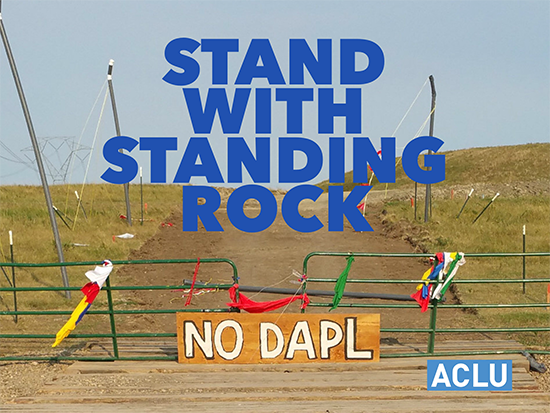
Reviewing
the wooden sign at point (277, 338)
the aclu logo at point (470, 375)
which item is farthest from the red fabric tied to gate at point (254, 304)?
the aclu logo at point (470, 375)

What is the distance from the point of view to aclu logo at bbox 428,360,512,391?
841cm

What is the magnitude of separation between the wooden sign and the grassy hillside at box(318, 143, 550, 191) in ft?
123

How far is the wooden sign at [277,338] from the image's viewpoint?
9008 millimetres

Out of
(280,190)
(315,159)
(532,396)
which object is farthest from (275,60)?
(280,190)

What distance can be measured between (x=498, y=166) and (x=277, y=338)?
46812 millimetres

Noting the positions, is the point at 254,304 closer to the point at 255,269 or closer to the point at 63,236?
the point at 255,269

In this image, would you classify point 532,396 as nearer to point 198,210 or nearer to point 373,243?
point 373,243

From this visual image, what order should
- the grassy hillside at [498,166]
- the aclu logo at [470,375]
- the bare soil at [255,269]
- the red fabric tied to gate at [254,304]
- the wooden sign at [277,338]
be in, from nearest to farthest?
the aclu logo at [470,375] < the wooden sign at [277,338] < the red fabric tied to gate at [254,304] < the bare soil at [255,269] < the grassy hillside at [498,166]

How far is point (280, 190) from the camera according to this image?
165ft

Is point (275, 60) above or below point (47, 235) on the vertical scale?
above

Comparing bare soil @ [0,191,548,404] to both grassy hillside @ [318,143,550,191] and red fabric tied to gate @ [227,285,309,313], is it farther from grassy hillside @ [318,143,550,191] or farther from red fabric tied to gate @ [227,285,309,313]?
grassy hillside @ [318,143,550,191]

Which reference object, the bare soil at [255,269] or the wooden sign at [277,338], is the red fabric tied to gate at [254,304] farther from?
the bare soil at [255,269]

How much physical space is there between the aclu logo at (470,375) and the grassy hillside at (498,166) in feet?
123

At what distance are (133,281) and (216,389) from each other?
409 inches
